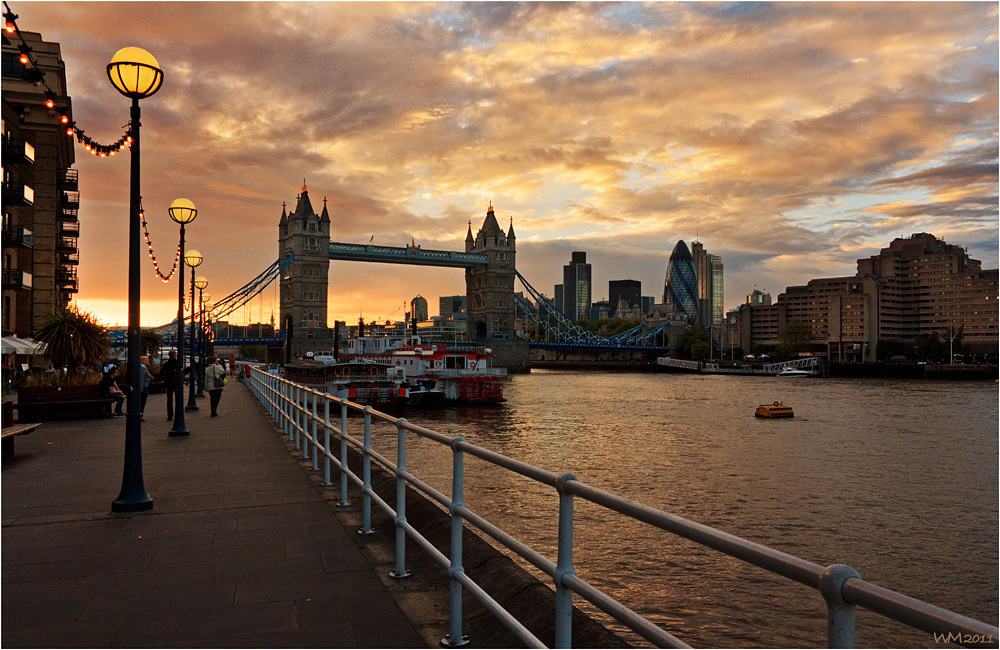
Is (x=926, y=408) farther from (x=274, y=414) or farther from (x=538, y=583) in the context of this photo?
(x=538, y=583)

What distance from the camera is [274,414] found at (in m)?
17.7

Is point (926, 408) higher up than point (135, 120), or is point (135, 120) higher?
point (135, 120)

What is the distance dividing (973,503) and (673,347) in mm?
128201

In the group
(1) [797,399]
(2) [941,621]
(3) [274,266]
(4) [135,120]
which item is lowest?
(1) [797,399]

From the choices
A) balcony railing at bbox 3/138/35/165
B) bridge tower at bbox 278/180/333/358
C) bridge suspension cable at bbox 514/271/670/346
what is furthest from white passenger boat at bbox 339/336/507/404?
bridge suspension cable at bbox 514/271/670/346

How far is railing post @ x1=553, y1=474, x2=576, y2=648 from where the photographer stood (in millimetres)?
2992

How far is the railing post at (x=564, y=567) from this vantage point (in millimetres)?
2992

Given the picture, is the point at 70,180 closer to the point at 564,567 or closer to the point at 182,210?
the point at 182,210

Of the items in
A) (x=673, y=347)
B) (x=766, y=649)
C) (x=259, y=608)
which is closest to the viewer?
(x=259, y=608)

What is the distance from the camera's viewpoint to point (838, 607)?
1.77 metres

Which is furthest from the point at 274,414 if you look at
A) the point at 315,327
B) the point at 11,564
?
the point at 315,327

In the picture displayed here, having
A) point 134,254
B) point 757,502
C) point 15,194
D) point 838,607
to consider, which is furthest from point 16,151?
point 838,607

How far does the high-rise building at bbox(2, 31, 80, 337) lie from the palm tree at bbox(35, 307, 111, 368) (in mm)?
15336

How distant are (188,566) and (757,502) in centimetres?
1514
